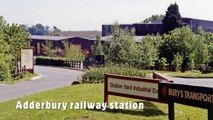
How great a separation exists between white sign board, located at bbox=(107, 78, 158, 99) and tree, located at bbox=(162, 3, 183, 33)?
2159 inches

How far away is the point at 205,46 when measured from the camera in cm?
4756

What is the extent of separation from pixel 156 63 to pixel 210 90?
40475 mm

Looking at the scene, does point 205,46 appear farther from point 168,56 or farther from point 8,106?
point 8,106

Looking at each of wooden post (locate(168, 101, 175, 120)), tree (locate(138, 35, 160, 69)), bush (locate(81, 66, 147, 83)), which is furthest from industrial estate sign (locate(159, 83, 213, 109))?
tree (locate(138, 35, 160, 69))

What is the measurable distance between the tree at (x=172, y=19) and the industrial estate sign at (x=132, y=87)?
54781 millimetres

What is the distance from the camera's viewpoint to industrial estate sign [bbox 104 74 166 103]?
35.4 feet

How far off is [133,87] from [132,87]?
0.04 meters

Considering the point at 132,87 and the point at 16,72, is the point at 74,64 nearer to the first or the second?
the point at 16,72

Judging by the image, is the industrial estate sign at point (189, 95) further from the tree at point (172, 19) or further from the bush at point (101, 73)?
the tree at point (172, 19)

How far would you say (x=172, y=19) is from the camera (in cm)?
6644

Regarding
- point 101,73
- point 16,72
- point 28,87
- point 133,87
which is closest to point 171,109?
point 133,87

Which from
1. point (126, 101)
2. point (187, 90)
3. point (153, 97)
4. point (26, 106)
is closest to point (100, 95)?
point (126, 101)

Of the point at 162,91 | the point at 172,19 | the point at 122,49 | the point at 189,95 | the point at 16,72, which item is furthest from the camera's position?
the point at 172,19

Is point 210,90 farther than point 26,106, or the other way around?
point 26,106
